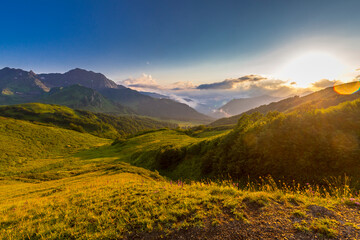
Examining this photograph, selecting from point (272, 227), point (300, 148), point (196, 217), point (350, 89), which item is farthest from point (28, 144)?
point (350, 89)

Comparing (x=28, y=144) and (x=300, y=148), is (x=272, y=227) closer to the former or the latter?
(x=300, y=148)

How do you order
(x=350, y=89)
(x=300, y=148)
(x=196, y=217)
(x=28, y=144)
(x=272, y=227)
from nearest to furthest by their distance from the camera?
(x=272, y=227)
(x=196, y=217)
(x=300, y=148)
(x=28, y=144)
(x=350, y=89)

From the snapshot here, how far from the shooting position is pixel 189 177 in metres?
20.1

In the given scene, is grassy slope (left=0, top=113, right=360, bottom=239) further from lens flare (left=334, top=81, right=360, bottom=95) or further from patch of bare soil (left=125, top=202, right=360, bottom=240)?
lens flare (left=334, top=81, right=360, bottom=95)

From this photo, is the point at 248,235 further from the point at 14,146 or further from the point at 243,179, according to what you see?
the point at 14,146

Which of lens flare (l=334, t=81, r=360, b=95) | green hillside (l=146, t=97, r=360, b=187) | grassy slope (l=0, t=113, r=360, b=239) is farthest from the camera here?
lens flare (l=334, t=81, r=360, b=95)

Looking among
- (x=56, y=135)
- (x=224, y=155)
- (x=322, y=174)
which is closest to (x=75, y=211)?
(x=224, y=155)

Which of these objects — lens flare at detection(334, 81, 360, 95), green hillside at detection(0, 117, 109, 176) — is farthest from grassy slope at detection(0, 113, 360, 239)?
lens flare at detection(334, 81, 360, 95)

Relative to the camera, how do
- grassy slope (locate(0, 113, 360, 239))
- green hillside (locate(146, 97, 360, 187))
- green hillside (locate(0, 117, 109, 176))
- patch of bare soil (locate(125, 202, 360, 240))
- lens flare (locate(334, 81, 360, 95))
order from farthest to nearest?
lens flare (locate(334, 81, 360, 95)) < green hillside (locate(0, 117, 109, 176)) < green hillside (locate(146, 97, 360, 187)) < grassy slope (locate(0, 113, 360, 239)) < patch of bare soil (locate(125, 202, 360, 240))

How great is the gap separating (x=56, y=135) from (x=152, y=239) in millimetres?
104184

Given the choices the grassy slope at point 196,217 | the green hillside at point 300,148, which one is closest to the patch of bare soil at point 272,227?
the grassy slope at point 196,217

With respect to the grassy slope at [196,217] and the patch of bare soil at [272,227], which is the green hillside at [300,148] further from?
the patch of bare soil at [272,227]

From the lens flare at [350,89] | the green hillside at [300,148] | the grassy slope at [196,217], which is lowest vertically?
the grassy slope at [196,217]

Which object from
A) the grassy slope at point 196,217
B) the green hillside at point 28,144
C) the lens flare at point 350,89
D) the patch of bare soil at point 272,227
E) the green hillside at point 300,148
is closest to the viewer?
the patch of bare soil at point 272,227
